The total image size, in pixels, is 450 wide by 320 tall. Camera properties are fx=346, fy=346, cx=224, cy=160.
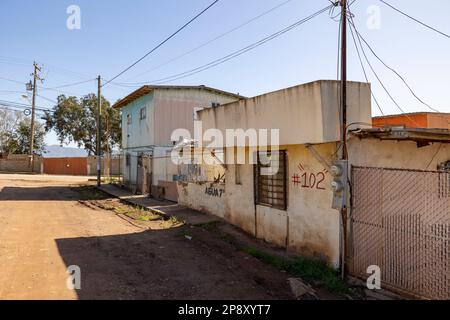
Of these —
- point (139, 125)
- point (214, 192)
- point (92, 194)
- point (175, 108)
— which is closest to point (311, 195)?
point (214, 192)

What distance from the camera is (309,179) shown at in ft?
26.1

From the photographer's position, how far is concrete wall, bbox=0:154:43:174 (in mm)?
41969

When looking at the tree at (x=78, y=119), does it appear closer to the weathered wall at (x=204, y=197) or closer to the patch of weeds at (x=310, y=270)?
the weathered wall at (x=204, y=197)

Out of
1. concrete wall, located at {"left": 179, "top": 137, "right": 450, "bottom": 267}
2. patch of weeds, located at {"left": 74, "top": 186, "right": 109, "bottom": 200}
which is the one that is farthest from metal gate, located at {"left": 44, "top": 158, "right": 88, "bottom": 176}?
concrete wall, located at {"left": 179, "top": 137, "right": 450, "bottom": 267}

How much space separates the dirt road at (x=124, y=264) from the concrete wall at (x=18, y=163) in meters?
33.7

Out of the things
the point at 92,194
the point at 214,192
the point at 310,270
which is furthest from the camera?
the point at 92,194

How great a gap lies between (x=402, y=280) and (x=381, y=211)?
123 cm

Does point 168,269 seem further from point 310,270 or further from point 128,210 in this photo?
point 128,210

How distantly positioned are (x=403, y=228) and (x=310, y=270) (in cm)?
197

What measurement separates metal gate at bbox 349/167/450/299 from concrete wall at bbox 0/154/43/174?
4305cm

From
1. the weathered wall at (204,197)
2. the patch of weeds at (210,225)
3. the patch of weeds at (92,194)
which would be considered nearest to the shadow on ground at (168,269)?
the patch of weeds at (210,225)

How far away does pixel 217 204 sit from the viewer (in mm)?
12625

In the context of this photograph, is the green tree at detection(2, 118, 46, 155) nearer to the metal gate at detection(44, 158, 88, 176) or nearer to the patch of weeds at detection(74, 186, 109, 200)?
the metal gate at detection(44, 158, 88, 176)

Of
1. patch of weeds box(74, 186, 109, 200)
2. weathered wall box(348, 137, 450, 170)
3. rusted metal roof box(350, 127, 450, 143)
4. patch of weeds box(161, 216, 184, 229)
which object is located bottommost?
patch of weeds box(161, 216, 184, 229)
